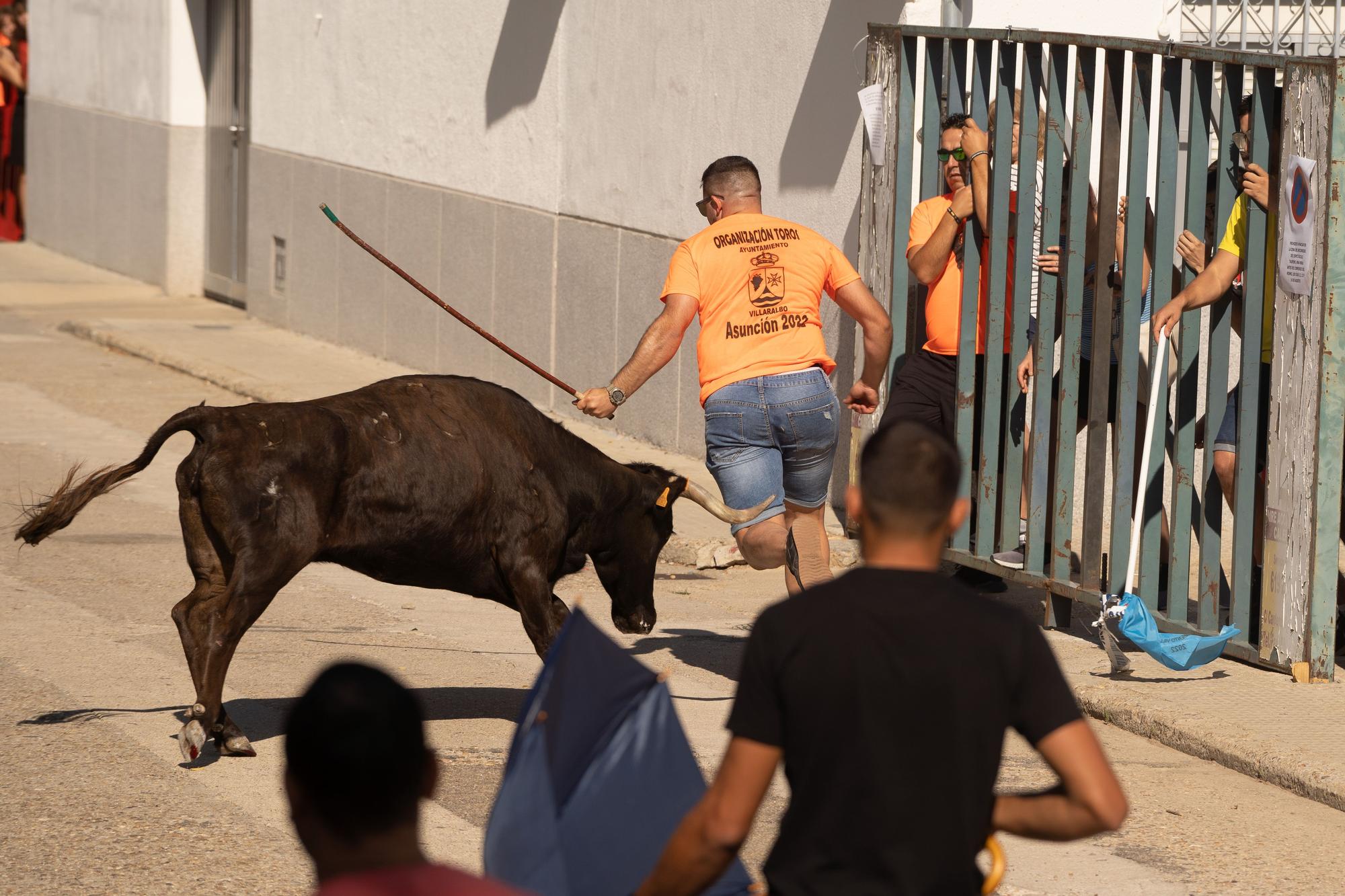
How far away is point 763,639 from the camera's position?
2891 mm

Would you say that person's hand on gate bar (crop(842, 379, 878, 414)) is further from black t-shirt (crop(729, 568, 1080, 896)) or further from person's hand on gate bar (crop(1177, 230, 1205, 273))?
black t-shirt (crop(729, 568, 1080, 896))

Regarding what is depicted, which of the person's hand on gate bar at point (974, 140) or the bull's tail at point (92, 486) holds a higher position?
the person's hand on gate bar at point (974, 140)

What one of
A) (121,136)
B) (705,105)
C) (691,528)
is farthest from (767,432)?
(121,136)

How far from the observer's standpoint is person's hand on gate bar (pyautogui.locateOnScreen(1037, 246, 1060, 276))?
316 inches

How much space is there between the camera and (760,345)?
6.99 meters

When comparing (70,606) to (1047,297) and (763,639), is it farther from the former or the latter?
(763,639)

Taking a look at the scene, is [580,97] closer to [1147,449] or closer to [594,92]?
[594,92]

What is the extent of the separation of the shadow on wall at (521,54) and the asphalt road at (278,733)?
4.22 metres

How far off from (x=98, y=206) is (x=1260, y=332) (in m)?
16.8

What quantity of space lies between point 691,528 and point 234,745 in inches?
168

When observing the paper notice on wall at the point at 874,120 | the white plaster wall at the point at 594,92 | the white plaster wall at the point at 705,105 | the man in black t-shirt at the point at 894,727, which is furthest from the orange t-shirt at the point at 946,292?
the man in black t-shirt at the point at 894,727

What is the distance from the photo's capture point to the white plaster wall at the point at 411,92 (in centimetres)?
1355

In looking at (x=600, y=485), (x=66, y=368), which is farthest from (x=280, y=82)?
(x=600, y=485)

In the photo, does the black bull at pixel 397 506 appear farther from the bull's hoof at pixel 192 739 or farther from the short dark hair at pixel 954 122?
the short dark hair at pixel 954 122
